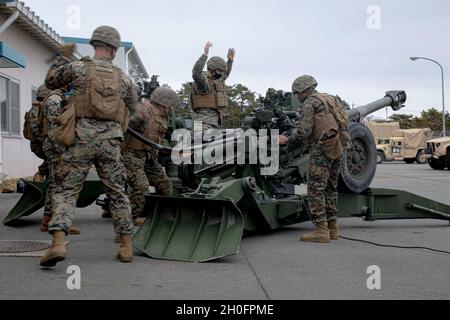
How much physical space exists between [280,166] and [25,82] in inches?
429

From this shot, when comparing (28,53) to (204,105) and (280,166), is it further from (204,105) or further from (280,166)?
(280,166)

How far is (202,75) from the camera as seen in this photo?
818 cm

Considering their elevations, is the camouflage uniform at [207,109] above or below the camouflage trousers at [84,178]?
above

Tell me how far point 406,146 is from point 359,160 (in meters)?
29.1

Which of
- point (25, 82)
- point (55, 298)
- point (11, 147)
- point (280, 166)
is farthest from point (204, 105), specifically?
point (25, 82)

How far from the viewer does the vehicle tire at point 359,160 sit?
7.48 m

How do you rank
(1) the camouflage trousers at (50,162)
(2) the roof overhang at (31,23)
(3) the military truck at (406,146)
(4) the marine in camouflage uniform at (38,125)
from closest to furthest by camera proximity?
1. (1) the camouflage trousers at (50,162)
2. (4) the marine in camouflage uniform at (38,125)
3. (2) the roof overhang at (31,23)
4. (3) the military truck at (406,146)

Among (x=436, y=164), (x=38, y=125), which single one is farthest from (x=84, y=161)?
(x=436, y=164)

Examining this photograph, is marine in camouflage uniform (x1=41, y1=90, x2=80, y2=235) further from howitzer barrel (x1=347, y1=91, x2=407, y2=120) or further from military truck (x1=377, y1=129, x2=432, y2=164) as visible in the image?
military truck (x1=377, y1=129, x2=432, y2=164)

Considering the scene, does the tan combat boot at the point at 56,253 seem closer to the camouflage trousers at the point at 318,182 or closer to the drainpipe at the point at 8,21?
the camouflage trousers at the point at 318,182

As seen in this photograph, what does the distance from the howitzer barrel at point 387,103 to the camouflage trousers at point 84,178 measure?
4216 mm

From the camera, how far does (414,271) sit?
5.11m

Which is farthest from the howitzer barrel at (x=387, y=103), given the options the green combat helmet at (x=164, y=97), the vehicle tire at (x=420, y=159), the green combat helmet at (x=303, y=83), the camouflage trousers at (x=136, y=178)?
the vehicle tire at (x=420, y=159)

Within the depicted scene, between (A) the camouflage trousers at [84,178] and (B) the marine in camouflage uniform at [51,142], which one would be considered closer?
(A) the camouflage trousers at [84,178]
